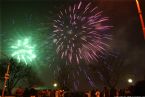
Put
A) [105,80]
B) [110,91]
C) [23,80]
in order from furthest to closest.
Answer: [23,80] → [105,80] → [110,91]

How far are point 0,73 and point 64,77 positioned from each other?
56.8 feet

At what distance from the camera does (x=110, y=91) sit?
33.3m

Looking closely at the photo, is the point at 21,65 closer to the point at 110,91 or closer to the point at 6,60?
the point at 6,60

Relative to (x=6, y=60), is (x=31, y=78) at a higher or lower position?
lower

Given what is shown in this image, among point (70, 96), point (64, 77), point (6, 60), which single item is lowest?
point (70, 96)

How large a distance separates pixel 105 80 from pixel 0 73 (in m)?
28.1

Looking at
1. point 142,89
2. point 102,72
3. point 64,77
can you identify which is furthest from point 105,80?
point 142,89

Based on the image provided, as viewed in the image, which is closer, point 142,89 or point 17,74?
point 142,89

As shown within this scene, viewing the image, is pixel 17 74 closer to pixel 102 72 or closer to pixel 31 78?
pixel 31 78

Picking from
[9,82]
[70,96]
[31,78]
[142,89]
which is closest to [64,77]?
[31,78]

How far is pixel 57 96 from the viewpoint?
3506 cm

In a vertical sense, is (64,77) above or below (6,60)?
below

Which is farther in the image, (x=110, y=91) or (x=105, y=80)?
(x=105, y=80)

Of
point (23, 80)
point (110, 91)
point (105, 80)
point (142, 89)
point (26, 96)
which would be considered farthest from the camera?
point (23, 80)
